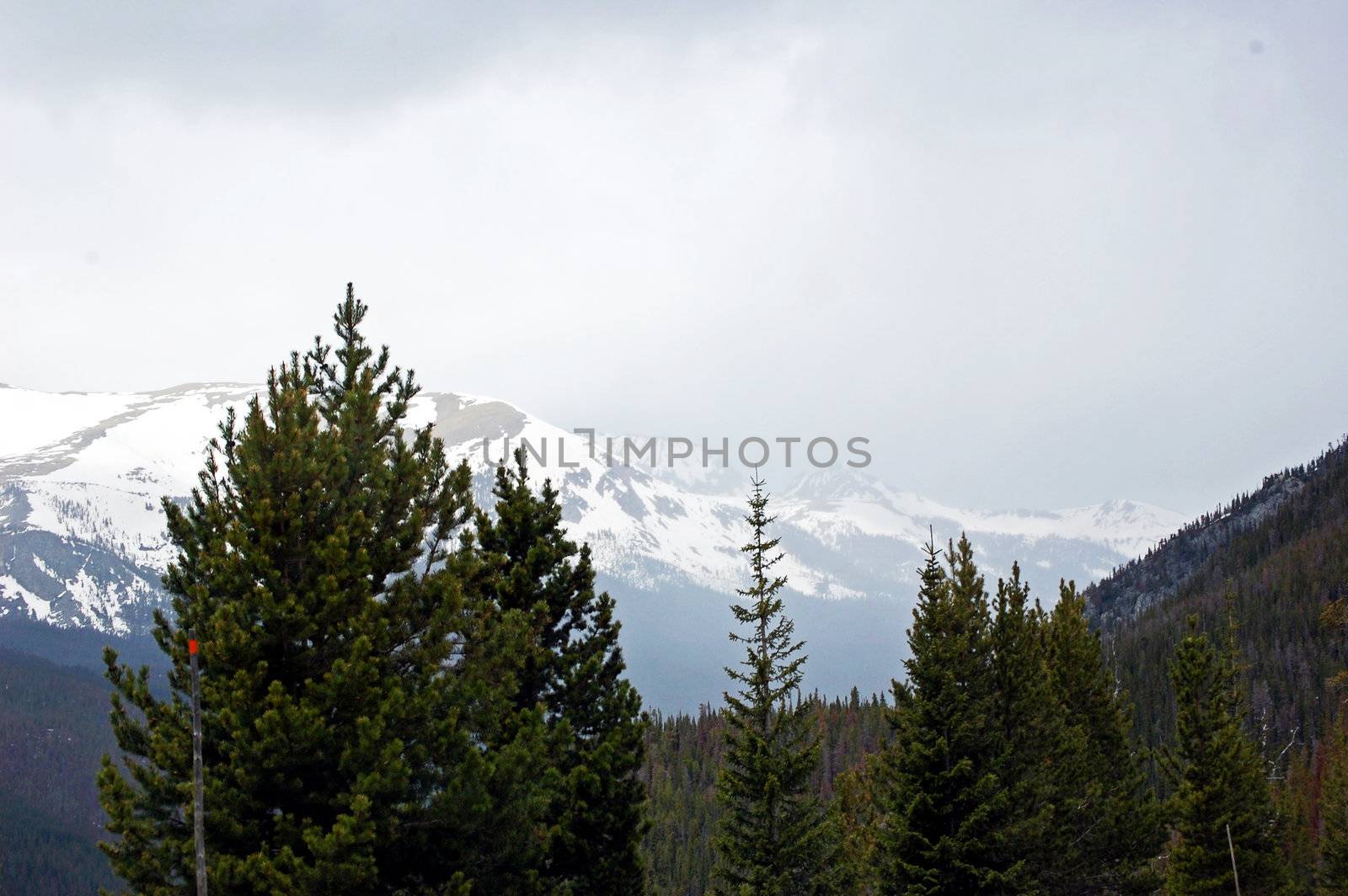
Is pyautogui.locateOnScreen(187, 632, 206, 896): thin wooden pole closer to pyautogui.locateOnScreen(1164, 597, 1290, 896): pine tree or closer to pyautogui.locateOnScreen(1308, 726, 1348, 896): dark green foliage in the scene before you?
pyautogui.locateOnScreen(1164, 597, 1290, 896): pine tree

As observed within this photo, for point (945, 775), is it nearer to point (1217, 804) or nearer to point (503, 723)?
point (503, 723)

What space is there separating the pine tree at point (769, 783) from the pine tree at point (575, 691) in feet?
9.43

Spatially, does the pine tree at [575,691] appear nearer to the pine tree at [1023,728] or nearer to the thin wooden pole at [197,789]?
the thin wooden pole at [197,789]

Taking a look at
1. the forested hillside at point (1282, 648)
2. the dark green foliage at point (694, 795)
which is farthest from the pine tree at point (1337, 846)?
the forested hillside at point (1282, 648)

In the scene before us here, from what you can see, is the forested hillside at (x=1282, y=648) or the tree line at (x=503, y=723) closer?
the tree line at (x=503, y=723)

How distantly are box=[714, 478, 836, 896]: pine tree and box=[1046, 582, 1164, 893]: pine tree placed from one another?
8.81 metres

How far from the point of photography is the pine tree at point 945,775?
89.3 ft

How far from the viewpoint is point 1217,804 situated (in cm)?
3541

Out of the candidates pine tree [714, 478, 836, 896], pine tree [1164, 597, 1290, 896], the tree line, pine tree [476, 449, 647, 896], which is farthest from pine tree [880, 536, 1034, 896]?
pine tree [1164, 597, 1290, 896]

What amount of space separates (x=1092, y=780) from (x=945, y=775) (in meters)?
10.6

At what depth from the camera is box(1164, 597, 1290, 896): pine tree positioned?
3500 cm

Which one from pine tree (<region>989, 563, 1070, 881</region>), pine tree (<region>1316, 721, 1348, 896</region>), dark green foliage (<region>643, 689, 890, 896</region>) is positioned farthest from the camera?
dark green foliage (<region>643, 689, 890, 896</region>)

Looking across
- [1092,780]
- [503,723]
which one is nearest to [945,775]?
[1092,780]

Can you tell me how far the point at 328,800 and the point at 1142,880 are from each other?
29452 millimetres
